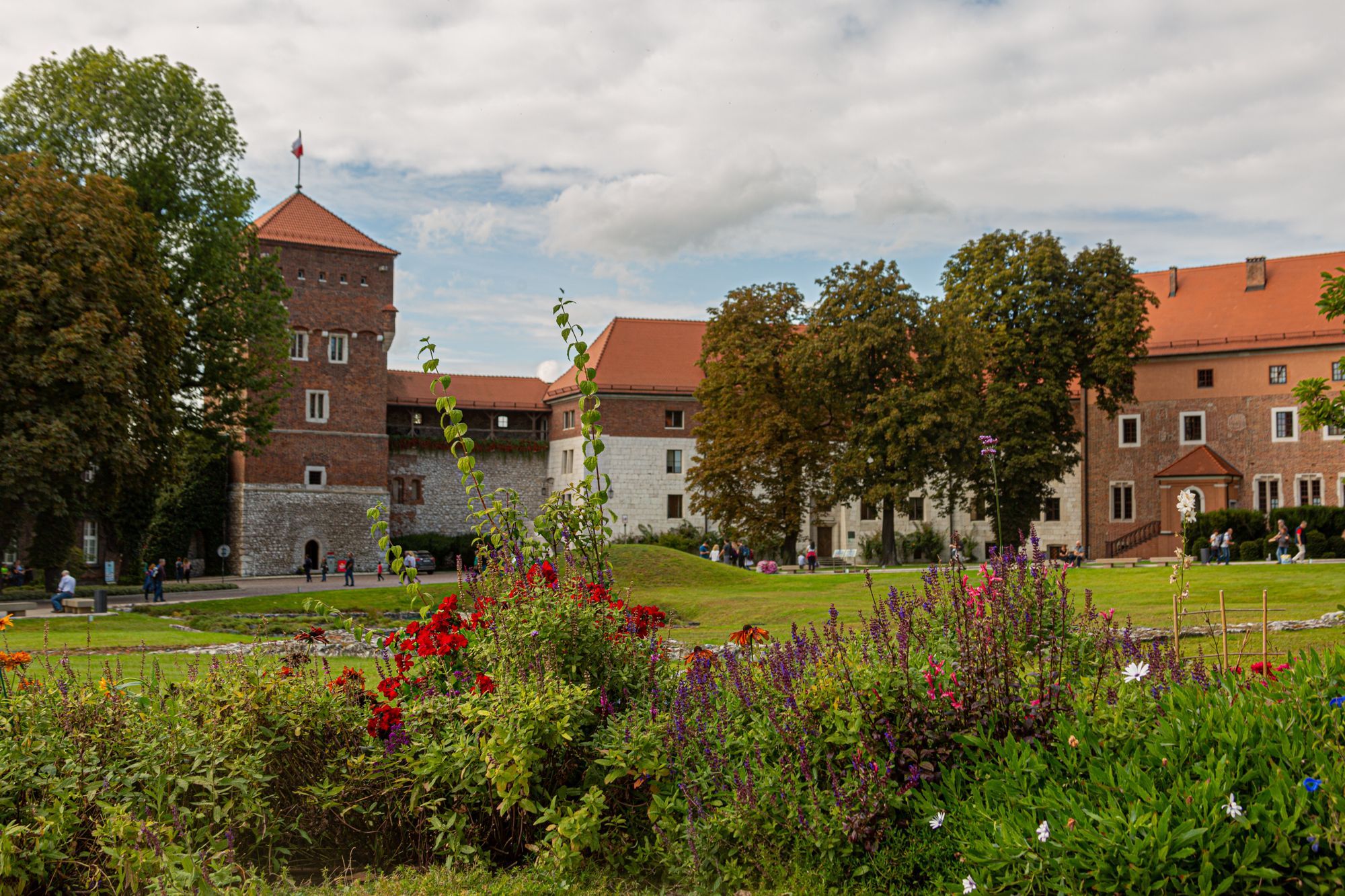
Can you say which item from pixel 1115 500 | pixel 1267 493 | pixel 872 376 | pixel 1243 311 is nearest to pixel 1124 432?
pixel 1115 500

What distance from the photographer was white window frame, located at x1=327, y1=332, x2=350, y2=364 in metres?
51.0

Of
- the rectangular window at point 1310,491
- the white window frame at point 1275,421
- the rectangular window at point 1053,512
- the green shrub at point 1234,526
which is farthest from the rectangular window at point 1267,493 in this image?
the green shrub at point 1234,526

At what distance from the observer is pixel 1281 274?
157 ft

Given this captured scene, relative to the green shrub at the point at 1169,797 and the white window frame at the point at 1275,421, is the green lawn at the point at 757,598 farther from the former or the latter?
the white window frame at the point at 1275,421

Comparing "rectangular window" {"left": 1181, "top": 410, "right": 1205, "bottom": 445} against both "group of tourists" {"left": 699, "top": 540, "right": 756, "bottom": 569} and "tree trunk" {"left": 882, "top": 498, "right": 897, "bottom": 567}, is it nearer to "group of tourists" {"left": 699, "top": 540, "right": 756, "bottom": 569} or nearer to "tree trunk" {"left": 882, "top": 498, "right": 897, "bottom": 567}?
"tree trunk" {"left": 882, "top": 498, "right": 897, "bottom": 567}

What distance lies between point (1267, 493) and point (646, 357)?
94.7 ft

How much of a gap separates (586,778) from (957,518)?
4927 cm

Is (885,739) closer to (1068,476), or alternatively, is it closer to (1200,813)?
(1200,813)

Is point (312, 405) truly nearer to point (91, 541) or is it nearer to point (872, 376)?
point (91, 541)

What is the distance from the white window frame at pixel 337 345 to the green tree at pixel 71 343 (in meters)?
22.9

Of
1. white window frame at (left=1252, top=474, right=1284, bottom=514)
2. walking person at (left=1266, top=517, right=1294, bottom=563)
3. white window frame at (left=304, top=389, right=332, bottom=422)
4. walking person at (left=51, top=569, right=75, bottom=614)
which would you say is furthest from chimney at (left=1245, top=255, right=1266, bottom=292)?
walking person at (left=51, top=569, right=75, bottom=614)

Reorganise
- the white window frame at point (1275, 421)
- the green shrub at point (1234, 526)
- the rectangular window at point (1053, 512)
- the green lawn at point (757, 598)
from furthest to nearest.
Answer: the rectangular window at point (1053, 512) < the white window frame at point (1275, 421) < the green shrub at point (1234, 526) < the green lawn at point (757, 598)

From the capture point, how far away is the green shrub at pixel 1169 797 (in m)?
3.49

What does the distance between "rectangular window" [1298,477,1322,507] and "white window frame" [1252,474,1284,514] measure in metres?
0.62
